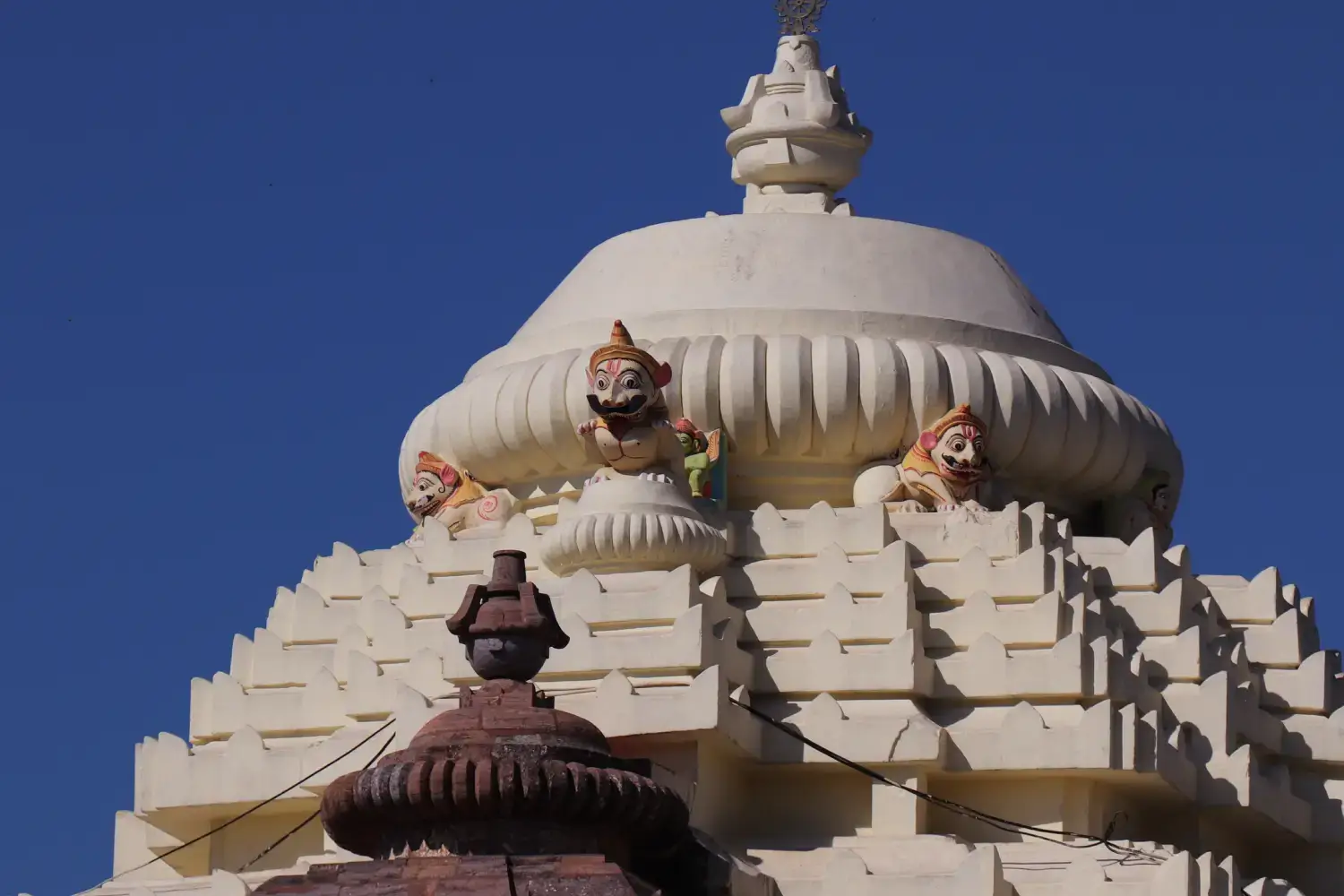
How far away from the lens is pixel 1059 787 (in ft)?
132

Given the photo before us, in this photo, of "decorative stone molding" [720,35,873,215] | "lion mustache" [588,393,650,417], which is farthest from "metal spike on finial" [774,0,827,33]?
"lion mustache" [588,393,650,417]

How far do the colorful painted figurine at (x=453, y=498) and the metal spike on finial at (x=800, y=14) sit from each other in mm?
6474

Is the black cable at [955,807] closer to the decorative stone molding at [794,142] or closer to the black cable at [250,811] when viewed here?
the black cable at [250,811]

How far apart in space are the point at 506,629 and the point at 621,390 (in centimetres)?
493

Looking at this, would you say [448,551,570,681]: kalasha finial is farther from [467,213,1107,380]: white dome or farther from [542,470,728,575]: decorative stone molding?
[467,213,1107,380]: white dome

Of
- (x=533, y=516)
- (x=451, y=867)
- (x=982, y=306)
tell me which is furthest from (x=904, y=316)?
(x=451, y=867)

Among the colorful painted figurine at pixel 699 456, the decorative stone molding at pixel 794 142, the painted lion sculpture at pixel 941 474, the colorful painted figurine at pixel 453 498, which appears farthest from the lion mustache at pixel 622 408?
the decorative stone molding at pixel 794 142

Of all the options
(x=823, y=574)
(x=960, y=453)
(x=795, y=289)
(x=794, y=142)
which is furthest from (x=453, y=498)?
(x=794, y=142)

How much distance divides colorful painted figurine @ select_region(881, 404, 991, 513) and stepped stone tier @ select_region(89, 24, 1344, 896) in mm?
34

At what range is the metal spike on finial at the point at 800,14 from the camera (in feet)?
160

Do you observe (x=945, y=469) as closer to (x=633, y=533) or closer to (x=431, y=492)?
(x=633, y=533)

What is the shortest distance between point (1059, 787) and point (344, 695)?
6.56 meters

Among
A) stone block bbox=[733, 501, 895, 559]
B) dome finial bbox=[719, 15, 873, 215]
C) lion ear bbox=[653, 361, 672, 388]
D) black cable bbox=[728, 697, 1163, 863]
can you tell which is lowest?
black cable bbox=[728, 697, 1163, 863]

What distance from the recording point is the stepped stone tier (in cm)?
4016
